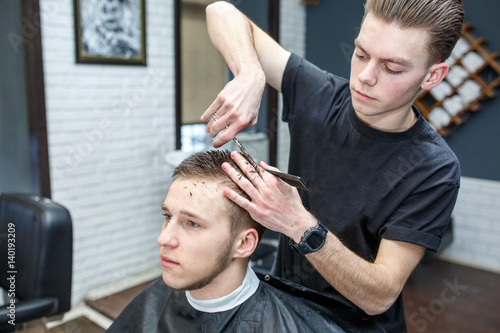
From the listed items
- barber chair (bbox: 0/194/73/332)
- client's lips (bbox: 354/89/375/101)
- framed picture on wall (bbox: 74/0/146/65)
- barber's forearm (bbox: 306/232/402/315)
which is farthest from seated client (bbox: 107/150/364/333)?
framed picture on wall (bbox: 74/0/146/65)

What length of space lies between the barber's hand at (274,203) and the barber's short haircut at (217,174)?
9.5 inches

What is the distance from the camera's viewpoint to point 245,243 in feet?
4.23

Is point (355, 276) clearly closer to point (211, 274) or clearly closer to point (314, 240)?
point (314, 240)

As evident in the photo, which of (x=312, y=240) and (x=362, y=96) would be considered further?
(x=362, y=96)

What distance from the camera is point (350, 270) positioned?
1.04 m

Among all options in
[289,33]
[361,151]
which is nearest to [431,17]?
[361,151]

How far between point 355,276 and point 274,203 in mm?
306

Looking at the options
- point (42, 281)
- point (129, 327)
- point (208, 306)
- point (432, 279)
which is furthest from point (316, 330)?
point (432, 279)

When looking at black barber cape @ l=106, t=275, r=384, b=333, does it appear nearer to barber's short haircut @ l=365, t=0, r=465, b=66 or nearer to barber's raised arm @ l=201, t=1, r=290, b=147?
barber's raised arm @ l=201, t=1, r=290, b=147

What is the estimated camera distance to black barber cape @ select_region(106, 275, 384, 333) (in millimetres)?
1301

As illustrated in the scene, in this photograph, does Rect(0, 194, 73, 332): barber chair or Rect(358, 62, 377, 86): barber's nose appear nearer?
Rect(358, 62, 377, 86): barber's nose

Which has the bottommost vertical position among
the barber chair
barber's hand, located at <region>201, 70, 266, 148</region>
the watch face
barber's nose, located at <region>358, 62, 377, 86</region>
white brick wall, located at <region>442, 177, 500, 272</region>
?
white brick wall, located at <region>442, 177, 500, 272</region>

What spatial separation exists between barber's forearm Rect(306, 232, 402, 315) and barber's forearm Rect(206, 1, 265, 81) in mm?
504

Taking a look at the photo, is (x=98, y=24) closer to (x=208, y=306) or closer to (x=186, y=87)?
(x=186, y=87)
